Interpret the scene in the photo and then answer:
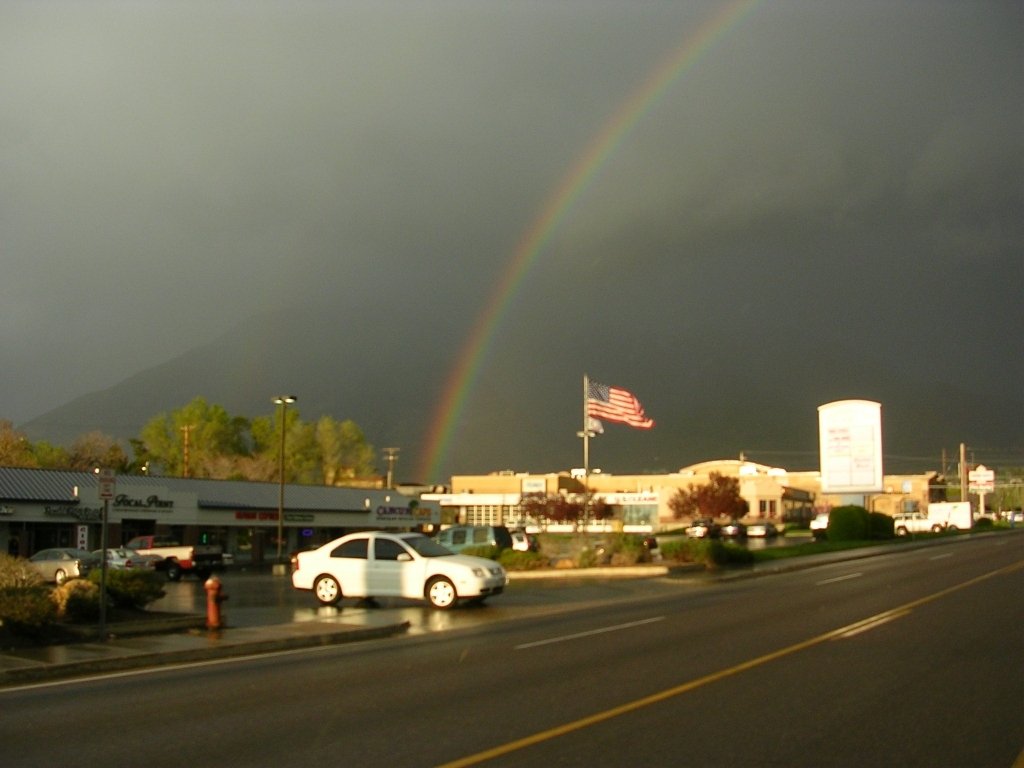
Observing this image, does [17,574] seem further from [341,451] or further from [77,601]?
[341,451]

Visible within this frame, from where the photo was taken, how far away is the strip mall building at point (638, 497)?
107000 mm

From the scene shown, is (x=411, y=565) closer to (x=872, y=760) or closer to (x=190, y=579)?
(x=872, y=760)

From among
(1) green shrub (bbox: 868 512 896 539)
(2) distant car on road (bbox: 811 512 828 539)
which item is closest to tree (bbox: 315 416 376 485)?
(2) distant car on road (bbox: 811 512 828 539)

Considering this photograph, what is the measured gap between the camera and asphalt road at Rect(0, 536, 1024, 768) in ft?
29.4

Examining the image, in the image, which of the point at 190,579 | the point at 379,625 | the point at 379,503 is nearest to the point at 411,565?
the point at 379,625

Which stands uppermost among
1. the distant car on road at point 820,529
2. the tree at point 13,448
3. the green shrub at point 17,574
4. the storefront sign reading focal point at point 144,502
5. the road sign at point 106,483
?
the tree at point 13,448

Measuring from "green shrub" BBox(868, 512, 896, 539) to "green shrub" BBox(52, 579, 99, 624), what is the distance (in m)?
47.1

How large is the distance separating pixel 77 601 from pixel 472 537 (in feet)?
65.0

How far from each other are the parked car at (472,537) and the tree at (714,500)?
56931mm

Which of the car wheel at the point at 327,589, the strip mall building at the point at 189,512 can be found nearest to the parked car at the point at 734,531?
the strip mall building at the point at 189,512

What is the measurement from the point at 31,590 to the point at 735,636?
11.1 meters

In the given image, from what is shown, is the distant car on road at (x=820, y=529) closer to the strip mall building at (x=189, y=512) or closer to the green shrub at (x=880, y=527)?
the green shrub at (x=880, y=527)

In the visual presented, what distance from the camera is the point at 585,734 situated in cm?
952

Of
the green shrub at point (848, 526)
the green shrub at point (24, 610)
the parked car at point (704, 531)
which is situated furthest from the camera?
the parked car at point (704, 531)
